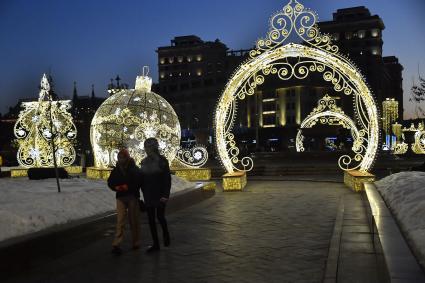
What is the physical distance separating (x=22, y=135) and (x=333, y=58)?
14270mm

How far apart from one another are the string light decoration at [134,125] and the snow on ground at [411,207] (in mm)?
8042

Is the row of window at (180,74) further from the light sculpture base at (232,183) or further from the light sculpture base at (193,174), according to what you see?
the light sculpture base at (232,183)

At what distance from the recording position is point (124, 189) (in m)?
7.66

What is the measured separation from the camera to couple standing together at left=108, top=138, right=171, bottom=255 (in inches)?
303

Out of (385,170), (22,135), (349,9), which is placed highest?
(349,9)

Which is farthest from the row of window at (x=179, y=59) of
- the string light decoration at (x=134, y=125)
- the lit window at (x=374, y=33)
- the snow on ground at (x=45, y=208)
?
the snow on ground at (x=45, y=208)

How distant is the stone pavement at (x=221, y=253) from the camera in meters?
6.44

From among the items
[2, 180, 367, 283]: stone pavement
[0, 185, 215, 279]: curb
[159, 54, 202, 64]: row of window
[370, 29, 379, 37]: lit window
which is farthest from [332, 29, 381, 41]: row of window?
[0, 185, 215, 279]: curb

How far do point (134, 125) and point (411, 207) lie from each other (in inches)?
448

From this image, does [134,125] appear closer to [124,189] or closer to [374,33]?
Answer: [124,189]

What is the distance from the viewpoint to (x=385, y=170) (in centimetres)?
2783

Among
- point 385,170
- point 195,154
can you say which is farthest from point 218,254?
point 385,170

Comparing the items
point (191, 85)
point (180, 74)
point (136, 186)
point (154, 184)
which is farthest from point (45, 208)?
point (180, 74)

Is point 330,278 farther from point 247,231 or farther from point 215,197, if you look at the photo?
point 215,197
